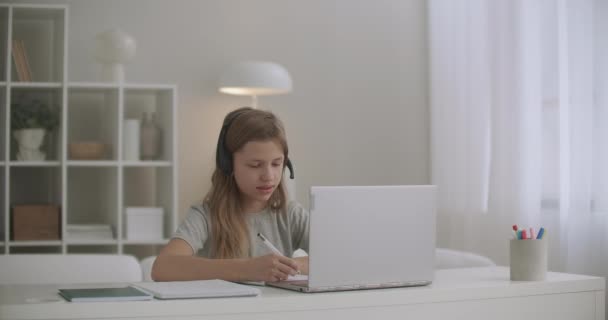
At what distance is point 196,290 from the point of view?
1426 millimetres

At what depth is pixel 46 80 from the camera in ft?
13.1

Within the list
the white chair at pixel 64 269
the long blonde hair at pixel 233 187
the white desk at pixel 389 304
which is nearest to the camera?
the white desk at pixel 389 304

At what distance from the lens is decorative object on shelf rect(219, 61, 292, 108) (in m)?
3.86

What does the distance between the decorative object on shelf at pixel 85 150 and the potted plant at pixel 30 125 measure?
0.14 meters

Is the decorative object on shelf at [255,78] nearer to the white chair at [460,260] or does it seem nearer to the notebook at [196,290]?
the white chair at [460,260]

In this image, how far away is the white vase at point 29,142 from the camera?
370 centimetres

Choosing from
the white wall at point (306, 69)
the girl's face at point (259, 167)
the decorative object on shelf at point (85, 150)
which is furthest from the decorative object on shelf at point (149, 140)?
the girl's face at point (259, 167)

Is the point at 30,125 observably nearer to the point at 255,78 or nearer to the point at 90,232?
the point at 90,232

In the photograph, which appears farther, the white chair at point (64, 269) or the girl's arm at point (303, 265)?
the white chair at point (64, 269)

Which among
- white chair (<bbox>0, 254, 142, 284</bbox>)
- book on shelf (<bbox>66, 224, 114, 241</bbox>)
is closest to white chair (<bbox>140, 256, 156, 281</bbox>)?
white chair (<bbox>0, 254, 142, 284</bbox>)

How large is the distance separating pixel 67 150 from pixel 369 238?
107 inches

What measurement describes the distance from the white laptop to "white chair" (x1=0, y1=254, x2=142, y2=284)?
975 millimetres

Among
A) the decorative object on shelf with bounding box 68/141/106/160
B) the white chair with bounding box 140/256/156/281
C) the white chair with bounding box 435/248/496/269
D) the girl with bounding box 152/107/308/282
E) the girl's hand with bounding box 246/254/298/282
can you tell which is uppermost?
the decorative object on shelf with bounding box 68/141/106/160

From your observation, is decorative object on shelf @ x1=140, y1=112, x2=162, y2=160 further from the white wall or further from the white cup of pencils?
the white cup of pencils
